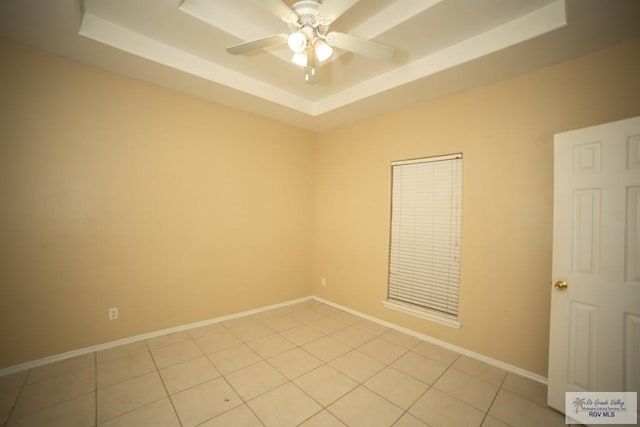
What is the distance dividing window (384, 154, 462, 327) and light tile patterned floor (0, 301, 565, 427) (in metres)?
0.52

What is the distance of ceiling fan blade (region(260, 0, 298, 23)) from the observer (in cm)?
155

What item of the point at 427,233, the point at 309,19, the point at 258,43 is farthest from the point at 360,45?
the point at 427,233

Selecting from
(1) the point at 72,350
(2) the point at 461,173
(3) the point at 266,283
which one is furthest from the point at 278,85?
(1) the point at 72,350

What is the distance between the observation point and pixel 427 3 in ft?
6.35

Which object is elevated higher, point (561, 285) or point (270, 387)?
point (561, 285)

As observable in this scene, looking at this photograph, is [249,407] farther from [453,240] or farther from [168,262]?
[453,240]

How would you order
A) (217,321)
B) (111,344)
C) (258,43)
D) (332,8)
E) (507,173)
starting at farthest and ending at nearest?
(217,321) → (111,344) → (507,173) → (258,43) → (332,8)

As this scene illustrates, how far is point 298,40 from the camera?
174cm

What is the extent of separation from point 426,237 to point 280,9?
2672 millimetres

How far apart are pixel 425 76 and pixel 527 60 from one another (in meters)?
0.82

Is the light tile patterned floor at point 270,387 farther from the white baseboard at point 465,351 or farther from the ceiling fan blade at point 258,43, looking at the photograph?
the ceiling fan blade at point 258,43

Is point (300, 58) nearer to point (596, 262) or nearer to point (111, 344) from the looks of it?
point (596, 262)

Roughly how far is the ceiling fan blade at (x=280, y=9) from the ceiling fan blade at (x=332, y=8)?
183 mm

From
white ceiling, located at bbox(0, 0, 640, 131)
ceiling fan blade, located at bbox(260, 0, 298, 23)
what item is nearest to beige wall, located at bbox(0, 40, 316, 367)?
white ceiling, located at bbox(0, 0, 640, 131)
